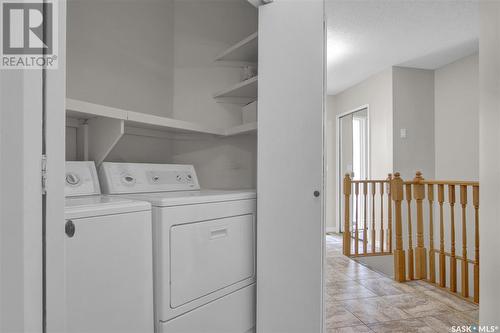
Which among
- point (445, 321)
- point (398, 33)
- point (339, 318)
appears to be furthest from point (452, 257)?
point (398, 33)

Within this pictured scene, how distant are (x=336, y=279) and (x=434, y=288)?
88 cm

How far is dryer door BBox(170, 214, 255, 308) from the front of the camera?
50.0 inches

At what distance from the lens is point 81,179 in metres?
1.48

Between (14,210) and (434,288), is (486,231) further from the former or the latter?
(14,210)

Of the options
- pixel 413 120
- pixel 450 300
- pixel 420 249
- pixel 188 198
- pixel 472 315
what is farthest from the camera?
pixel 413 120

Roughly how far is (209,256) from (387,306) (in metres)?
1.76

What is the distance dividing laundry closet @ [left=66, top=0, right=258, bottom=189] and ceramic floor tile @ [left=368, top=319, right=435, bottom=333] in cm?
127

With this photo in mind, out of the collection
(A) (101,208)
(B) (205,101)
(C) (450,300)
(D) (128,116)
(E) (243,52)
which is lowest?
(C) (450,300)

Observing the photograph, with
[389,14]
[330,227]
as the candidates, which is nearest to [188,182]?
[389,14]

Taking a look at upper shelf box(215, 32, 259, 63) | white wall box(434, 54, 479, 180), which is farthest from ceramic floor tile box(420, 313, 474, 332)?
upper shelf box(215, 32, 259, 63)

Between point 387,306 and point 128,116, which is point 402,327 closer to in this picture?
point 387,306

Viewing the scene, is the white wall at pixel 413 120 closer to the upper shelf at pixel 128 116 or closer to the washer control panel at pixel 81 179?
the upper shelf at pixel 128 116

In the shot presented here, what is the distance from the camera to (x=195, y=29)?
7.25ft

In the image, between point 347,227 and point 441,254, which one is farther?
point 347,227
